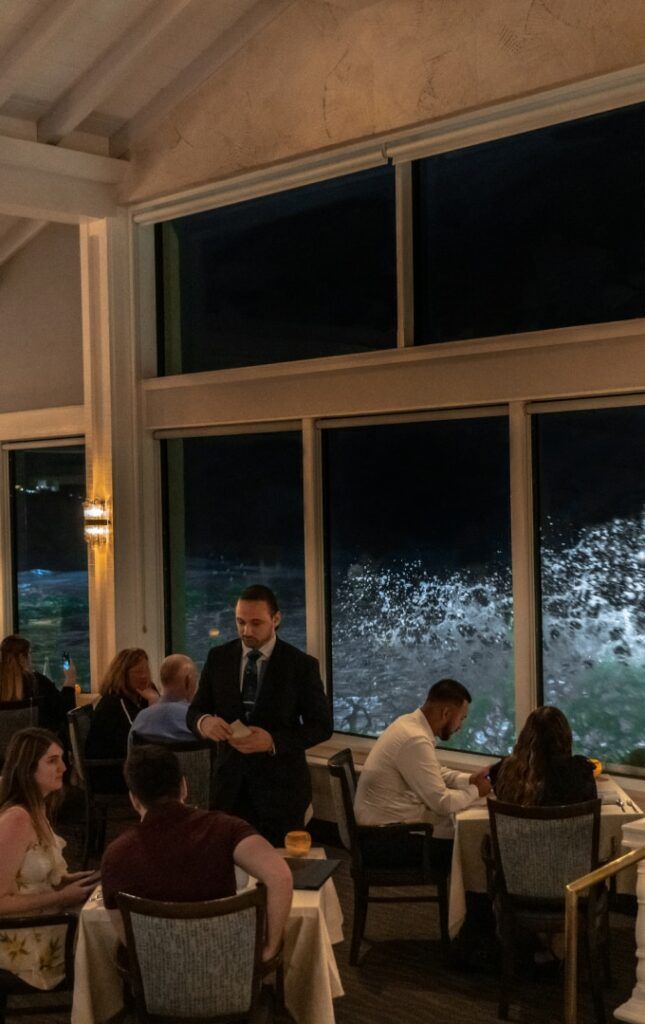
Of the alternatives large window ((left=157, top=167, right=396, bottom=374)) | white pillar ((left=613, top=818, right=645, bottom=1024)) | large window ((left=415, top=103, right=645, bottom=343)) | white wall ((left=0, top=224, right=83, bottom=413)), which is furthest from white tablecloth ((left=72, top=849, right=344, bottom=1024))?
white wall ((left=0, top=224, right=83, bottom=413))

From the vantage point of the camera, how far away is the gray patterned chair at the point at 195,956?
3412 millimetres

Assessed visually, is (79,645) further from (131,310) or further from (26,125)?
(26,125)

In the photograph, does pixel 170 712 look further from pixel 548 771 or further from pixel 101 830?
pixel 548 771

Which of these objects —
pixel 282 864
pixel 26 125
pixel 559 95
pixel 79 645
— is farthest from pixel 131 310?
pixel 282 864

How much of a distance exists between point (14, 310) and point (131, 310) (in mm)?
1783

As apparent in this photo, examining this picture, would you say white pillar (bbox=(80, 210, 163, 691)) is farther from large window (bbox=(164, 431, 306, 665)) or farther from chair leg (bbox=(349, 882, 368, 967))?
chair leg (bbox=(349, 882, 368, 967))

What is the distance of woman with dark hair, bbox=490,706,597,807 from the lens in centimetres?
493

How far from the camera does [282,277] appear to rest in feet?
26.7

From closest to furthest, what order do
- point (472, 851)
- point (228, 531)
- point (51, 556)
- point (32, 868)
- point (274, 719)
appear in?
point (32, 868)
point (274, 719)
point (472, 851)
point (228, 531)
point (51, 556)

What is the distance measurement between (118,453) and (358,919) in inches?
172

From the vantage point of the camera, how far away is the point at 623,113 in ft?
20.6

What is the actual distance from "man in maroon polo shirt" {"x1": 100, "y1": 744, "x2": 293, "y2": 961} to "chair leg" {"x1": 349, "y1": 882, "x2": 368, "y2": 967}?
1922 mm

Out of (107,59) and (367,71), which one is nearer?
(367,71)

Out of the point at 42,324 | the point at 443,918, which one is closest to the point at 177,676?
the point at 443,918
